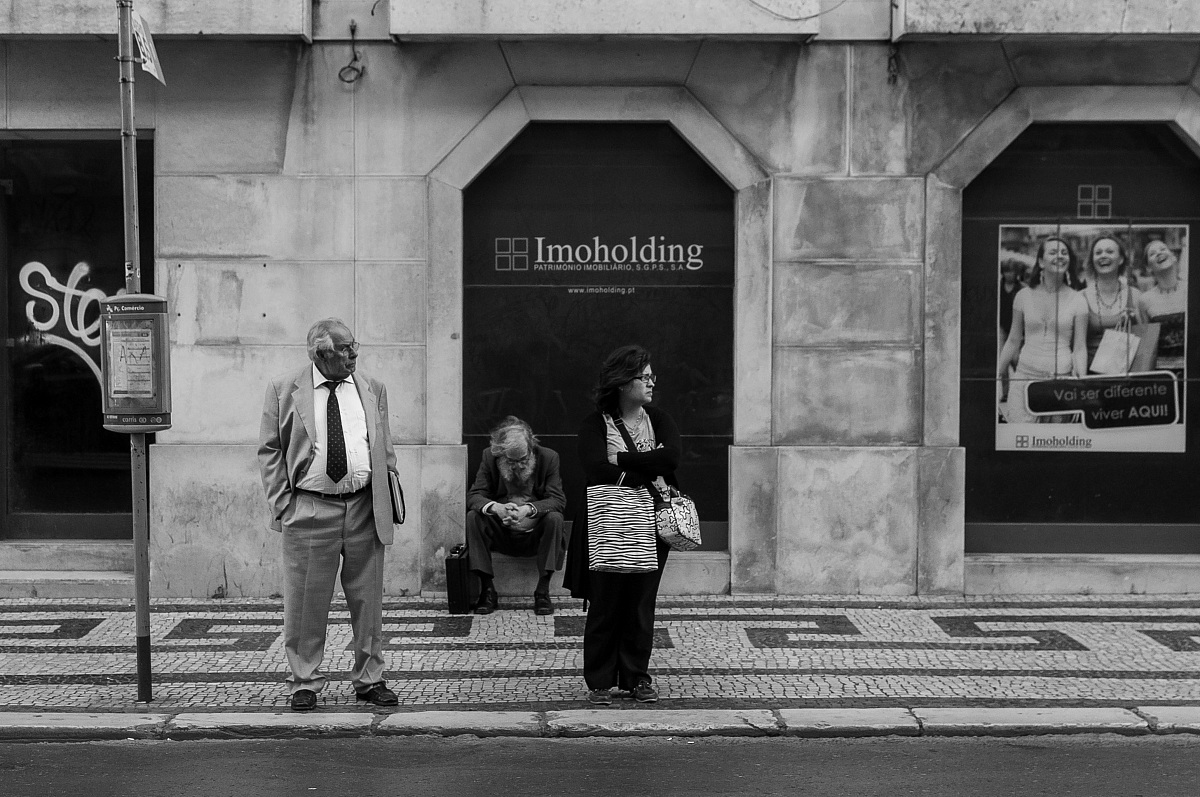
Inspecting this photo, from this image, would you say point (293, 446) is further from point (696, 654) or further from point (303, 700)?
point (696, 654)

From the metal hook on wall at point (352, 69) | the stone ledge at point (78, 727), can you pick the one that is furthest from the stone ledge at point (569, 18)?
the stone ledge at point (78, 727)

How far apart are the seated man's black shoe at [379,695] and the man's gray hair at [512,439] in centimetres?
273

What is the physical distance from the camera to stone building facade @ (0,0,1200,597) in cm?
966

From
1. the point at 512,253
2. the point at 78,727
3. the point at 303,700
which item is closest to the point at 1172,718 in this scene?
the point at 303,700

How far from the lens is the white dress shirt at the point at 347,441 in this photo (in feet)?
21.8

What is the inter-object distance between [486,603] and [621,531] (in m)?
2.78

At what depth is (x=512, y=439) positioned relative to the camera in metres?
9.26

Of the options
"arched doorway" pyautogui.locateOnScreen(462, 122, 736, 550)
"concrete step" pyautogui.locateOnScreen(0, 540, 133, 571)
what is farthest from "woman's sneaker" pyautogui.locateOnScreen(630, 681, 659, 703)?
"concrete step" pyautogui.locateOnScreen(0, 540, 133, 571)

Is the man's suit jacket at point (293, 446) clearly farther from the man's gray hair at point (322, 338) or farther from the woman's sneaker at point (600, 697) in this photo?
the woman's sneaker at point (600, 697)

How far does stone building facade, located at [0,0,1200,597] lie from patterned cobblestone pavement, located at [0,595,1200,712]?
51 centimetres

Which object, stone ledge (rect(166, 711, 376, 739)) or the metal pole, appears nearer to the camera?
stone ledge (rect(166, 711, 376, 739))

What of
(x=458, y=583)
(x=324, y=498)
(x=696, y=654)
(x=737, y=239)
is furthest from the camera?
(x=737, y=239)

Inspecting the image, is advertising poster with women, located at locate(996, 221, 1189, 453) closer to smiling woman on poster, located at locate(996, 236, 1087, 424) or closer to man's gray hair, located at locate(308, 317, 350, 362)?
smiling woman on poster, located at locate(996, 236, 1087, 424)

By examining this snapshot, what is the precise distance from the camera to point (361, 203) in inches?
382
